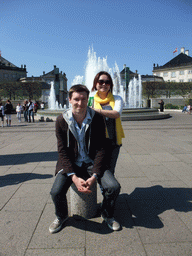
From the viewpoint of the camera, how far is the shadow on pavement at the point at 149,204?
2633 mm

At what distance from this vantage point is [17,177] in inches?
166

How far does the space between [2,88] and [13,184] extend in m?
48.7

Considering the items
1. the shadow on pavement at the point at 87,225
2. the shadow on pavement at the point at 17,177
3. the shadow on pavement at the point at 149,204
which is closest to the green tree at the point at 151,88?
the shadow on pavement at the point at 17,177

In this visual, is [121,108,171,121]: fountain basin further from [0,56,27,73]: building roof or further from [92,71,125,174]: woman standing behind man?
[0,56,27,73]: building roof

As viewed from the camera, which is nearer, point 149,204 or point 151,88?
point 149,204

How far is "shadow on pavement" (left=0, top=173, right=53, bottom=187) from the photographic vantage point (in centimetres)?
394

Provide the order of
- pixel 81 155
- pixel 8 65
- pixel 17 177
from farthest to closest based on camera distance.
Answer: pixel 8 65, pixel 17 177, pixel 81 155

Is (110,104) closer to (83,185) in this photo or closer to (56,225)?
(83,185)

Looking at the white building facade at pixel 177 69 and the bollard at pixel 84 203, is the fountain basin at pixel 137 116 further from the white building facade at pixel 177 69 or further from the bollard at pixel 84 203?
the white building facade at pixel 177 69

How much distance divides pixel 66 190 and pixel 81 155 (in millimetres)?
443

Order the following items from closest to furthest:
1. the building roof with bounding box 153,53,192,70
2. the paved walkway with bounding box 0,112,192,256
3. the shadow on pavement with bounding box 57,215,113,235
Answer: the paved walkway with bounding box 0,112,192,256 < the shadow on pavement with bounding box 57,215,113,235 < the building roof with bounding box 153,53,192,70

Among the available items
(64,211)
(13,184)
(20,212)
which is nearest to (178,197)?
(64,211)

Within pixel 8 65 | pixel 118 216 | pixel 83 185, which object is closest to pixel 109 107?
pixel 83 185

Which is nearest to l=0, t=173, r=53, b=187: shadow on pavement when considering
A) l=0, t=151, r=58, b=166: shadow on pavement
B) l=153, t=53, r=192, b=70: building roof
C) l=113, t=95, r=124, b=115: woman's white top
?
l=0, t=151, r=58, b=166: shadow on pavement
